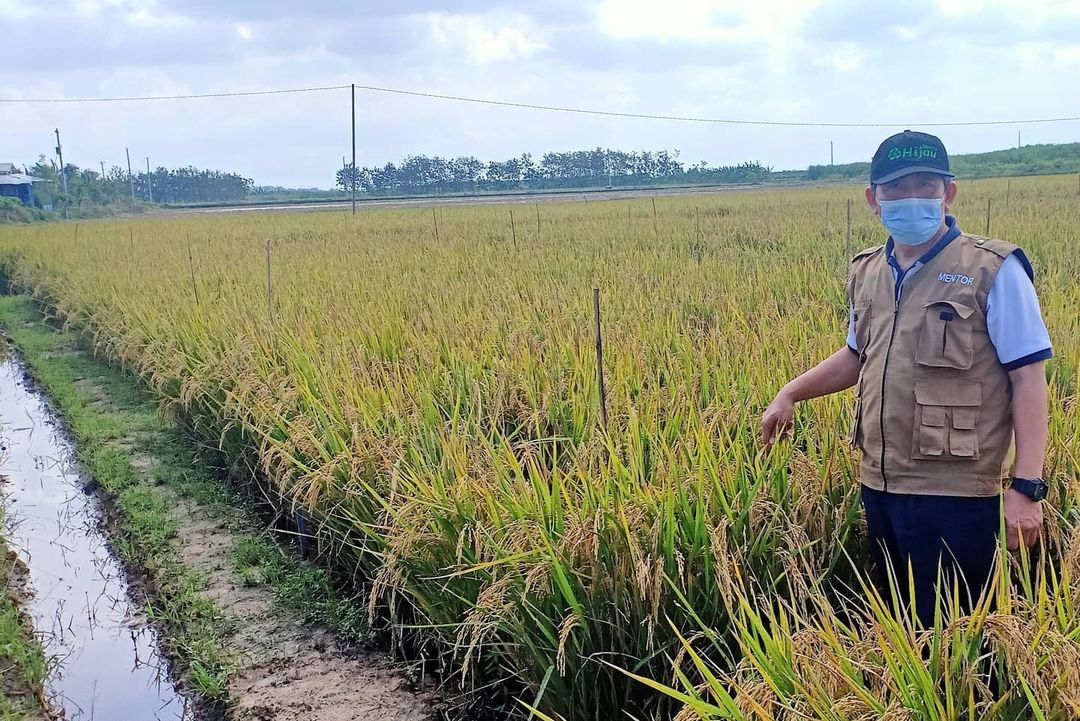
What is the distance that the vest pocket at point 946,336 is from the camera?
6.57 ft

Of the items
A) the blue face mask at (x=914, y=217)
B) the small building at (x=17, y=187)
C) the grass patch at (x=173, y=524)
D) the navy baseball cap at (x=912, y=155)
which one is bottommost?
the grass patch at (x=173, y=524)

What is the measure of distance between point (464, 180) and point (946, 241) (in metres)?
75.9

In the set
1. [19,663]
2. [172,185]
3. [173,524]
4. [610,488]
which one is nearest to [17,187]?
[172,185]

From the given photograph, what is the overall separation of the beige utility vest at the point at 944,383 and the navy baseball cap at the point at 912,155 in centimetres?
19

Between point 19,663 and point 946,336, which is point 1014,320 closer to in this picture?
point 946,336

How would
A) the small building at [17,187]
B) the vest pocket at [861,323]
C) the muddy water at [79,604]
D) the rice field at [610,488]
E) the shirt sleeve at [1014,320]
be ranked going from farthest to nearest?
the small building at [17,187] → the muddy water at [79,604] → the vest pocket at [861,323] → the shirt sleeve at [1014,320] → the rice field at [610,488]

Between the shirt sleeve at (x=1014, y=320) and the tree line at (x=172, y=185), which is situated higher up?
the tree line at (x=172, y=185)

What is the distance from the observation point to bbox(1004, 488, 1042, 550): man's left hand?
6.44 feet

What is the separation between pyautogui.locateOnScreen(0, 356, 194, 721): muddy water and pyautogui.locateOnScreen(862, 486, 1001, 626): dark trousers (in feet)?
8.15

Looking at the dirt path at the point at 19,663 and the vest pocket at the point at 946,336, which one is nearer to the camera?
the vest pocket at the point at 946,336

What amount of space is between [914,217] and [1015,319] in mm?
334

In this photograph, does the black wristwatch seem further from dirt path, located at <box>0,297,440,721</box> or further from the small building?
the small building

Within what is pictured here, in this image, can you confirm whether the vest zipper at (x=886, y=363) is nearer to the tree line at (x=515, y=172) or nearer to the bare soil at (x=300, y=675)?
the bare soil at (x=300, y=675)

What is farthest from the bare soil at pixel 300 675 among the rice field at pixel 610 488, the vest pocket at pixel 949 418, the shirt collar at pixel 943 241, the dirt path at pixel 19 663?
the shirt collar at pixel 943 241
